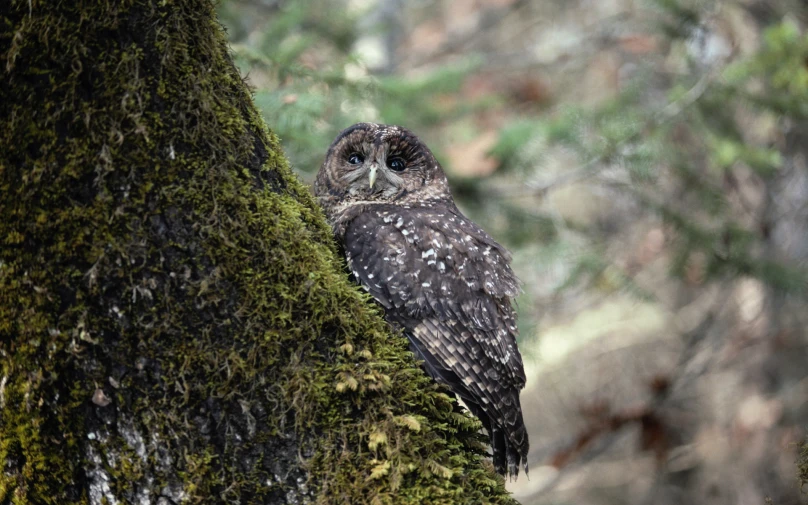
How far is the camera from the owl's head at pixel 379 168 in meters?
4.09

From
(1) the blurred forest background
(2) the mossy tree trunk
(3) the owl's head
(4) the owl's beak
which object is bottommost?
(2) the mossy tree trunk

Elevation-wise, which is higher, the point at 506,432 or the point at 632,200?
the point at 632,200

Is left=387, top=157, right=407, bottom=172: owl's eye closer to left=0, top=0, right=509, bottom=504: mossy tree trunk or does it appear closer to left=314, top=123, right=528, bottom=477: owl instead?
left=314, top=123, right=528, bottom=477: owl

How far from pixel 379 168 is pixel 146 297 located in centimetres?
229

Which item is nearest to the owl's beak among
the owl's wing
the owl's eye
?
the owl's eye

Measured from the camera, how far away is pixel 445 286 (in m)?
3.33

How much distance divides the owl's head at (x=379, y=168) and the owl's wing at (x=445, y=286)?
20.9 inches

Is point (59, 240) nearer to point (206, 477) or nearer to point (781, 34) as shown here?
point (206, 477)

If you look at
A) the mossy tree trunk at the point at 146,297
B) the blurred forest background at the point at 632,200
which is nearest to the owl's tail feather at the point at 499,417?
the mossy tree trunk at the point at 146,297

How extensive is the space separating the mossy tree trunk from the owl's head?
1.91 meters

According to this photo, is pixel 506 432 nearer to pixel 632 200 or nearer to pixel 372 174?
pixel 372 174

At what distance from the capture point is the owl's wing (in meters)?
3.19

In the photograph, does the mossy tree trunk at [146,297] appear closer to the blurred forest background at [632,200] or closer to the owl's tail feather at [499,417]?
the owl's tail feather at [499,417]

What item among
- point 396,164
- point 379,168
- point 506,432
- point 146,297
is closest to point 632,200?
point 396,164
